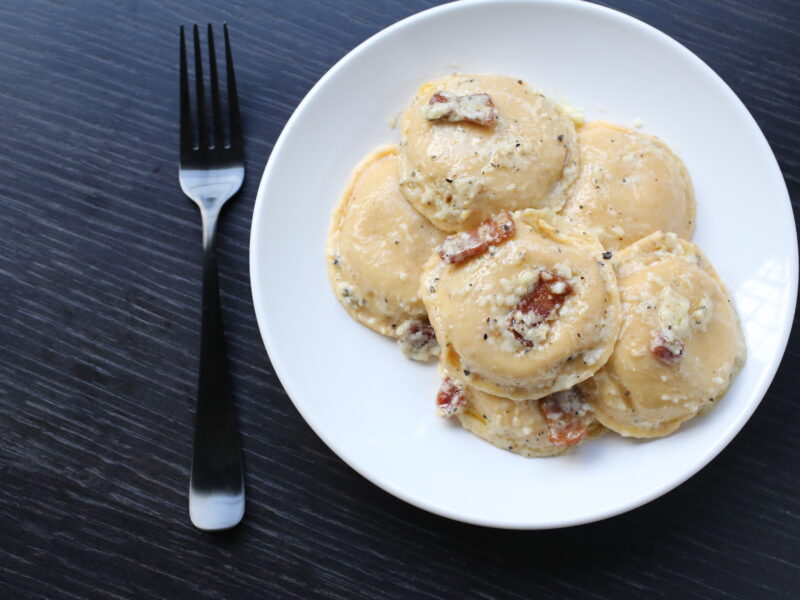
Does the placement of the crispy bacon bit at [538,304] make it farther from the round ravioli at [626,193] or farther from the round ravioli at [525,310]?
the round ravioli at [626,193]

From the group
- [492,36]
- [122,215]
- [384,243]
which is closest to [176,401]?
[122,215]

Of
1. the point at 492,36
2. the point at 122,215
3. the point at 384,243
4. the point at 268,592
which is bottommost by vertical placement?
the point at 268,592

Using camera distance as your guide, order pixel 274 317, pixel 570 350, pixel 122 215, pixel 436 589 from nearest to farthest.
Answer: pixel 570 350 < pixel 274 317 < pixel 436 589 < pixel 122 215

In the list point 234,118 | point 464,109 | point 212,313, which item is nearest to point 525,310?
point 464,109

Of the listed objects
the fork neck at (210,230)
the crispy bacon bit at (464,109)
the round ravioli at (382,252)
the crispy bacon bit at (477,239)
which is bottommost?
the fork neck at (210,230)

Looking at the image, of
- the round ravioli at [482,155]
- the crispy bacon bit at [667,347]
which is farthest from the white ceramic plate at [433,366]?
the crispy bacon bit at [667,347]

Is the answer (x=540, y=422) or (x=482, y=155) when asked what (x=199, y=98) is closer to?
(x=482, y=155)

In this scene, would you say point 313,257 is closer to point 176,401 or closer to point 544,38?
point 176,401
